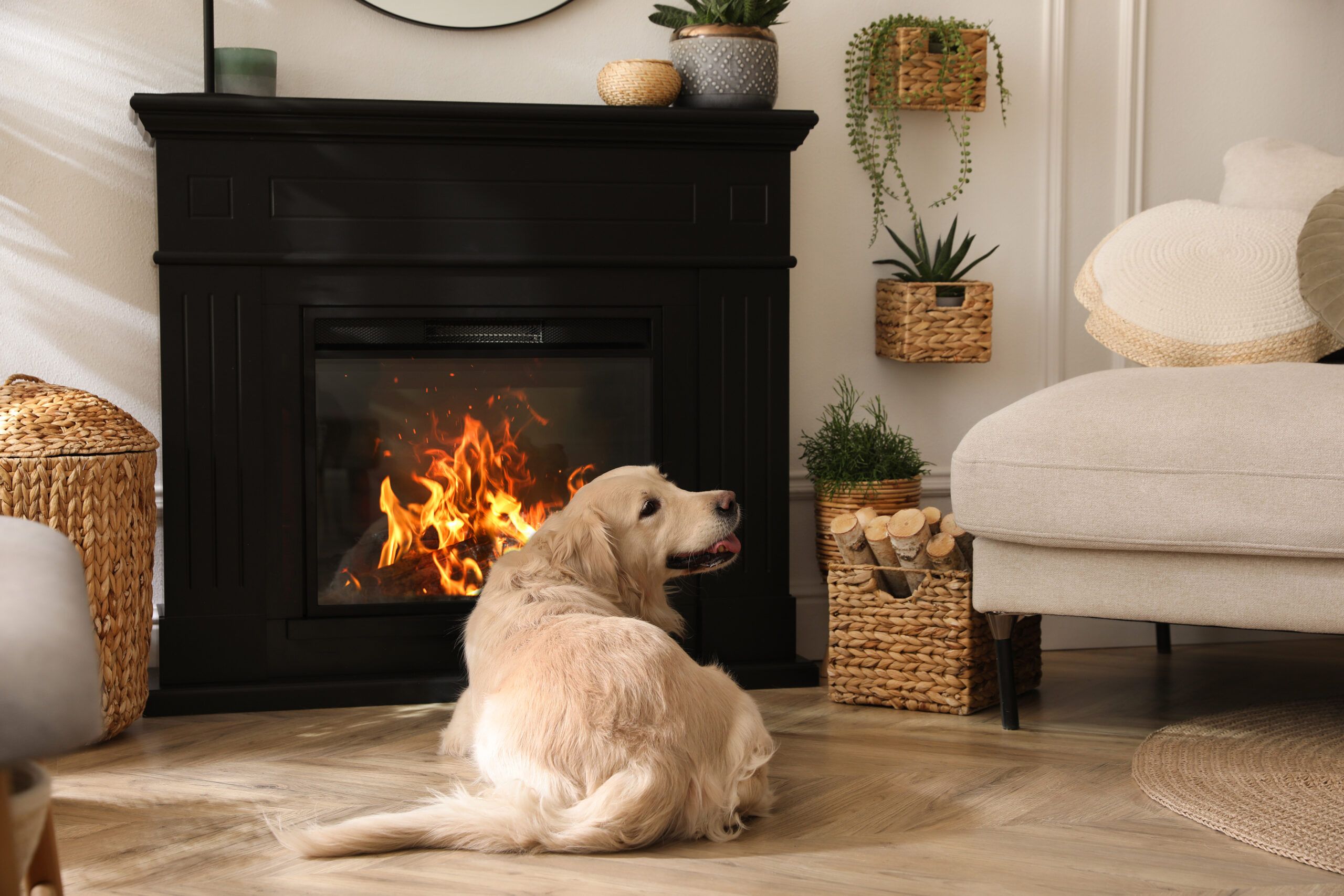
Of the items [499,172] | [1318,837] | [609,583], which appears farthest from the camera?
[499,172]

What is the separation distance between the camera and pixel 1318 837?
5.24 feet

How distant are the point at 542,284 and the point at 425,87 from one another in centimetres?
58

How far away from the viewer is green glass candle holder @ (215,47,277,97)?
7.98ft

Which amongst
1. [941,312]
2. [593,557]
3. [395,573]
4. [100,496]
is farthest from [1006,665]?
[100,496]

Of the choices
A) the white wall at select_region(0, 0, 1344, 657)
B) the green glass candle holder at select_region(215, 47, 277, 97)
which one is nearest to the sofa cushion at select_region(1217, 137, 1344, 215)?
the white wall at select_region(0, 0, 1344, 657)

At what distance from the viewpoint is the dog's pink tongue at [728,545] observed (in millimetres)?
2020

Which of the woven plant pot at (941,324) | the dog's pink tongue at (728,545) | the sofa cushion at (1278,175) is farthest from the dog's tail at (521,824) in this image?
the sofa cushion at (1278,175)

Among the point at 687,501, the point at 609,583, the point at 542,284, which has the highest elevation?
the point at 542,284

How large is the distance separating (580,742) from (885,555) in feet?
3.44

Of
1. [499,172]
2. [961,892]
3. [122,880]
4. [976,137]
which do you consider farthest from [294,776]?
[976,137]

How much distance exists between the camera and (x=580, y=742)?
150 centimetres

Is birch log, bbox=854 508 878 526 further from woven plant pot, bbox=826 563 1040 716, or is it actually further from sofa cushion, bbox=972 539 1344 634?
sofa cushion, bbox=972 539 1344 634

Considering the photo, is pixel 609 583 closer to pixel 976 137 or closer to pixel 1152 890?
→ pixel 1152 890

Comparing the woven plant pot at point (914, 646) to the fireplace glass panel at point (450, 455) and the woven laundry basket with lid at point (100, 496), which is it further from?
the woven laundry basket with lid at point (100, 496)
